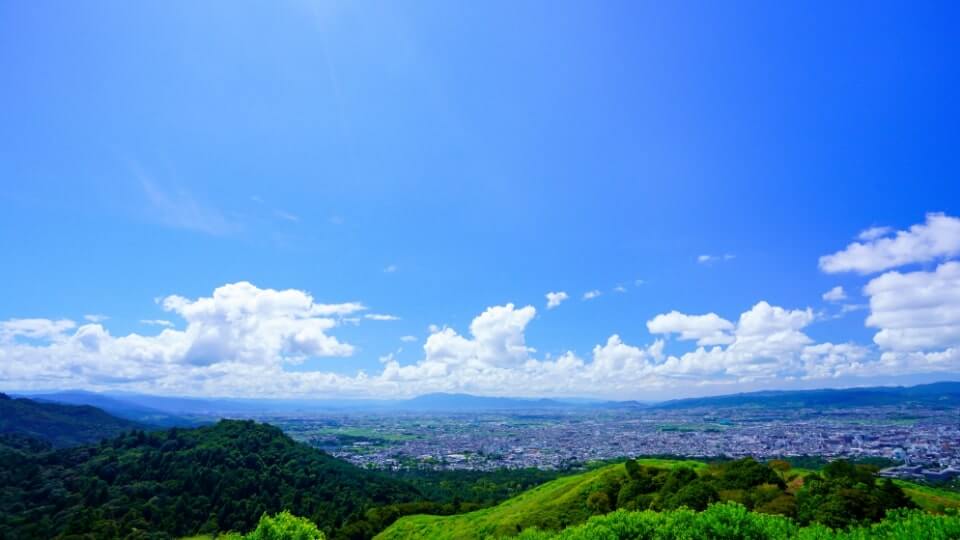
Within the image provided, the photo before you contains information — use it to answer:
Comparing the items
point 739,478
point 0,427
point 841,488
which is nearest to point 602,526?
point 841,488

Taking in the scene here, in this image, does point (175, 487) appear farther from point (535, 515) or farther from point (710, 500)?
point (710, 500)

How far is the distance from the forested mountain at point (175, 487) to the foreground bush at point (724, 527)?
57.4 m

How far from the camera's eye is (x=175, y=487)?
76.4 meters

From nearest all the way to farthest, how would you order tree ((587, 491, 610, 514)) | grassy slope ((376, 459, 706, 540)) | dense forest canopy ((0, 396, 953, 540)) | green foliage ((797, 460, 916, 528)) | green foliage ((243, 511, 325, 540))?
green foliage ((797, 460, 916, 528))
dense forest canopy ((0, 396, 953, 540))
green foliage ((243, 511, 325, 540))
tree ((587, 491, 610, 514))
grassy slope ((376, 459, 706, 540))

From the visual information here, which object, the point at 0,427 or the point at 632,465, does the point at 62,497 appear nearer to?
the point at 632,465

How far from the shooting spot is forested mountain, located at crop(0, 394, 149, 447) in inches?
6142

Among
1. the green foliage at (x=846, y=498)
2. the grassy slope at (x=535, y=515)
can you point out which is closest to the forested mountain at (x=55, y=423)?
the grassy slope at (x=535, y=515)

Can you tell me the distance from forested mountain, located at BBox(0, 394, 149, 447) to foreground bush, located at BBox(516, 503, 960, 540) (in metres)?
185

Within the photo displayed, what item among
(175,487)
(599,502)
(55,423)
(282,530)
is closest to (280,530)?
(282,530)

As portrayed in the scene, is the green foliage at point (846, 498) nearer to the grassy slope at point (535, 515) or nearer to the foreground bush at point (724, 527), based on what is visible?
the foreground bush at point (724, 527)

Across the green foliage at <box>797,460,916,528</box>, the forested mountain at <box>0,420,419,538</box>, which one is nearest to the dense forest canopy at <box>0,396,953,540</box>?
the green foliage at <box>797,460,916,528</box>

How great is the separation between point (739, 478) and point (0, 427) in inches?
8301

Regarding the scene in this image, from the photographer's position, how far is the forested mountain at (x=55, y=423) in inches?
6142

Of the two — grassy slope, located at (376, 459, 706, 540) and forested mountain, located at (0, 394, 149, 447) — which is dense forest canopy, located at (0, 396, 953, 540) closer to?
grassy slope, located at (376, 459, 706, 540)
